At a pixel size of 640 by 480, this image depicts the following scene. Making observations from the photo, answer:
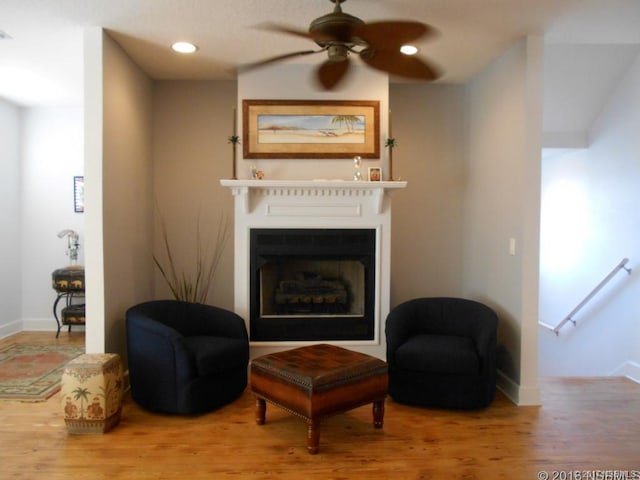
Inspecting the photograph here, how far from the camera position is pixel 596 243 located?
4805 millimetres

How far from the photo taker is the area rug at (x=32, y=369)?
342cm

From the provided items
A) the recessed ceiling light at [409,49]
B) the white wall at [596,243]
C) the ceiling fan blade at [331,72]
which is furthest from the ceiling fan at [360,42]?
the white wall at [596,243]

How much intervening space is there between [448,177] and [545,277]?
2477 mm

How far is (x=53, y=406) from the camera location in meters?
3.19

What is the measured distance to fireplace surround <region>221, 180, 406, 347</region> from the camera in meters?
3.78

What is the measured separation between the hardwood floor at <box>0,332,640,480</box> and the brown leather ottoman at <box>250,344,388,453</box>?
7.5 inches

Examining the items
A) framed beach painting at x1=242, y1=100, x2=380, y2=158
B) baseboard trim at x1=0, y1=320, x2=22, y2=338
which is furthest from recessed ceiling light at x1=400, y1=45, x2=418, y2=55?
baseboard trim at x1=0, y1=320, x2=22, y2=338

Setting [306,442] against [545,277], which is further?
[545,277]

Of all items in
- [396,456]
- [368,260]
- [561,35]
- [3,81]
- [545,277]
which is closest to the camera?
[396,456]

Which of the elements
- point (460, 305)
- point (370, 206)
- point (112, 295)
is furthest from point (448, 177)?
point (112, 295)

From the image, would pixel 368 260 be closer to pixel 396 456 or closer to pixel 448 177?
pixel 448 177

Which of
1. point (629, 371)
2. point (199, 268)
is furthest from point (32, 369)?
point (629, 371)

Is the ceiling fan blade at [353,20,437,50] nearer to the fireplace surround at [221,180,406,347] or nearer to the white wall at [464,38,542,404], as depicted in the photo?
the white wall at [464,38,542,404]

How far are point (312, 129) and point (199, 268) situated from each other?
1736mm
